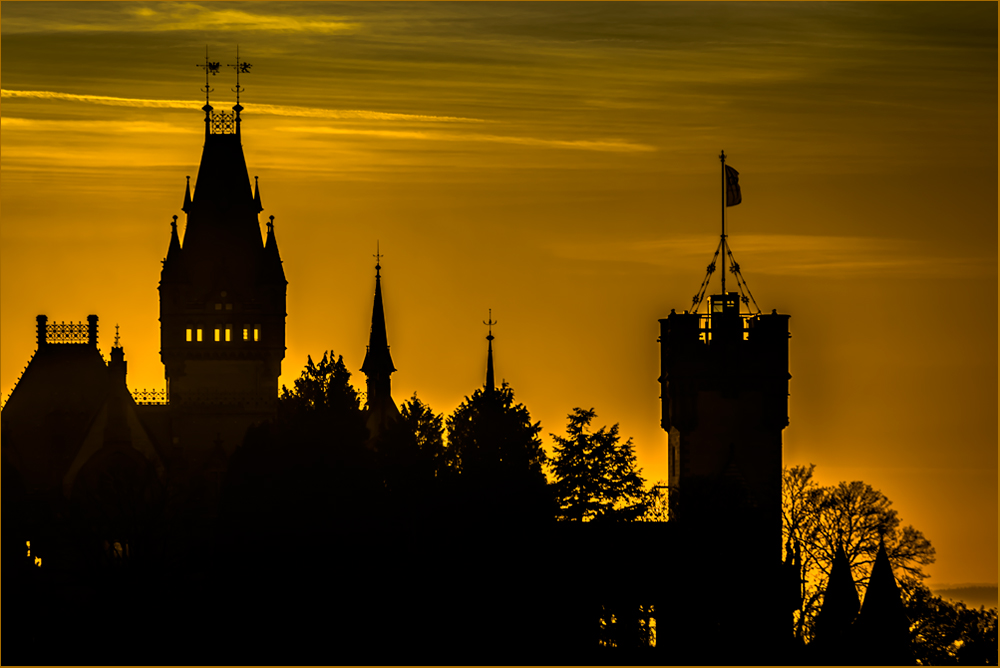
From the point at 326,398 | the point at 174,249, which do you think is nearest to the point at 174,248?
the point at 174,249

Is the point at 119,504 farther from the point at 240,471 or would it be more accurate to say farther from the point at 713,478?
the point at 713,478

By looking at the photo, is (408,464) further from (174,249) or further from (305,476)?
(174,249)

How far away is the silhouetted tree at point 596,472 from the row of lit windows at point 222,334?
3649cm

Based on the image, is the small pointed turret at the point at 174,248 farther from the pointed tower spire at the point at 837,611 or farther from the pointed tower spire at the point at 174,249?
the pointed tower spire at the point at 837,611

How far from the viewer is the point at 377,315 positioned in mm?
146875

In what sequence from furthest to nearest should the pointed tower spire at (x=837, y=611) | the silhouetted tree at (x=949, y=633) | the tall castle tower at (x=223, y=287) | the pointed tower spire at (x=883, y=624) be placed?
the tall castle tower at (x=223, y=287) → the silhouetted tree at (x=949, y=633) → the pointed tower spire at (x=837, y=611) → the pointed tower spire at (x=883, y=624)

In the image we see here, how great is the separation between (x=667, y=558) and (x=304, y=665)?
64.4 feet

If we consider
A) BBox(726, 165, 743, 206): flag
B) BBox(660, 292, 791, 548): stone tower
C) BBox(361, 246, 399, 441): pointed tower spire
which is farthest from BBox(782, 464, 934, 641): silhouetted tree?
BBox(361, 246, 399, 441): pointed tower spire

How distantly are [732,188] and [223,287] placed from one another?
39.7 m

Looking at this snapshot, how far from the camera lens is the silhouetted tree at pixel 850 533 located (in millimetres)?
105250

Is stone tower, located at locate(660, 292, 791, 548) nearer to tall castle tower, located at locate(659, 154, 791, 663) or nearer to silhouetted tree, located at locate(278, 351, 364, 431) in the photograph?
tall castle tower, located at locate(659, 154, 791, 663)

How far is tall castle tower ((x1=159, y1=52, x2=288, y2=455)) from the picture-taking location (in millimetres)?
139375

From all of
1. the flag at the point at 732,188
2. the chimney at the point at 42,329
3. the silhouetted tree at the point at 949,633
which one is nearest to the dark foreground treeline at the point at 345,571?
the silhouetted tree at the point at 949,633

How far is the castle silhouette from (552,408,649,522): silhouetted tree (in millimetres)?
2340
